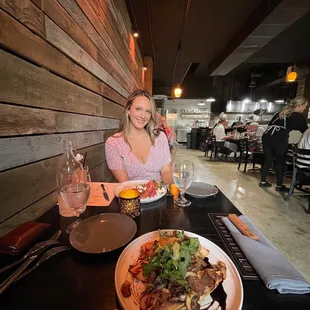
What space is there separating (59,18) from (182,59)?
18.1 ft

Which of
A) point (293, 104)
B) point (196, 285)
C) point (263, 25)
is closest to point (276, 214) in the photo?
point (293, 104)

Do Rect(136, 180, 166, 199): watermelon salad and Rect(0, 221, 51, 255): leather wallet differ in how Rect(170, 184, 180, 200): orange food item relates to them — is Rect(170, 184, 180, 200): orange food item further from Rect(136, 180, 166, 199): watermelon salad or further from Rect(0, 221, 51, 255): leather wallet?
Rect(0, 221, 51, 255): leather wallet

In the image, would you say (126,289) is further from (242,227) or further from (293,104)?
(293,104)

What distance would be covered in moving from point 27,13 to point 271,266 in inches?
50.1

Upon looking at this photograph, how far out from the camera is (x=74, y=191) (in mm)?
709

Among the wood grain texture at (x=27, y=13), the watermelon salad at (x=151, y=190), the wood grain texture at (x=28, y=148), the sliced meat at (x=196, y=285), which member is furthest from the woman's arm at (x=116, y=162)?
the sliced meat at (x=196, y=285)

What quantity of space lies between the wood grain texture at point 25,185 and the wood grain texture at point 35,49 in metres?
0.47

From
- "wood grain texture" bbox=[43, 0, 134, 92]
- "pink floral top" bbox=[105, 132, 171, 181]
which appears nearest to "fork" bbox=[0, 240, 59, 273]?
"pink floral top" bbox=[105, 132, 171, 181]

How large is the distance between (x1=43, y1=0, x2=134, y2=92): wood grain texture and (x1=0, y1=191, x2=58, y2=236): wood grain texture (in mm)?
922

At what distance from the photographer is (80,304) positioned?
0.41 metres

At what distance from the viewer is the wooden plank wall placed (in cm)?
Answer: 67

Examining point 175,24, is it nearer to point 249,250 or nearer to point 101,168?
point 101,168

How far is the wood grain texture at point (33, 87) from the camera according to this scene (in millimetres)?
669

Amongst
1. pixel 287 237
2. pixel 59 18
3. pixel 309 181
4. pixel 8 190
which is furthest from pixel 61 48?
pixel 309 181
